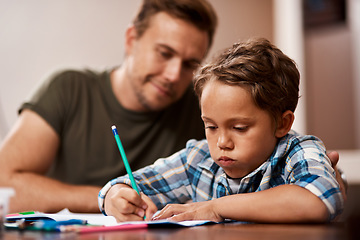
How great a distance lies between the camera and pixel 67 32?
116 inches

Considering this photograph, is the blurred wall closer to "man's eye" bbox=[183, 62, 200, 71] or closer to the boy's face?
"man's eye" bbox=[183, 62, 200, 71]

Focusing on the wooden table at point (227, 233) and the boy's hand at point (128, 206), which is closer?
the wooden table at point (227, 233)

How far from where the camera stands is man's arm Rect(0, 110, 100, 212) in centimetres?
144

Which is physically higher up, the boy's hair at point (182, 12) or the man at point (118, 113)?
the boy's hair at point (182, 12)

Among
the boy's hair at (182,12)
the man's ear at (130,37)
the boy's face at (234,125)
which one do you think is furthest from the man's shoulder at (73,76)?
the boy's face at (234,125)

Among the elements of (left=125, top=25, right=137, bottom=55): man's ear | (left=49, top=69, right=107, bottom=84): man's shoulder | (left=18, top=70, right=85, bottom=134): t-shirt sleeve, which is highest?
(left=125, top=25, right=137, bottom=55): man's ear

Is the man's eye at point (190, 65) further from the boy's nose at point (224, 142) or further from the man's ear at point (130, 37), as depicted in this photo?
the boy's nose at point (224, 142)

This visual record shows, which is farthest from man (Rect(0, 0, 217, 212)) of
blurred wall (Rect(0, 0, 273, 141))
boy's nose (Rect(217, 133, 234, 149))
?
blurred wall (Rect(0, 0, 273, 141))

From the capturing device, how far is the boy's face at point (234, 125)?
850 millimetres

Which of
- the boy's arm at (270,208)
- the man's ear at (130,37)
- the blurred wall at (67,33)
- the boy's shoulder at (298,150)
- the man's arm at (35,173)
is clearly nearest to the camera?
the boy's arm at (270,208)

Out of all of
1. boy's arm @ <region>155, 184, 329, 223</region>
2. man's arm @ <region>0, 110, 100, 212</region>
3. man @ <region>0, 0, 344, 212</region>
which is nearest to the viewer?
boy's arm @ <region>155, 184, 329, 223</region>

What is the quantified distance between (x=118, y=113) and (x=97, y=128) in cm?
11

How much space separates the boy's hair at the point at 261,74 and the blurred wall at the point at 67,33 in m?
1.99

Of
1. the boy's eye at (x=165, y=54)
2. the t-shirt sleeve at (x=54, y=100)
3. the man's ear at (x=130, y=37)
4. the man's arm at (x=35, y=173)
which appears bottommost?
the man's arm at (x=35, y=173)
